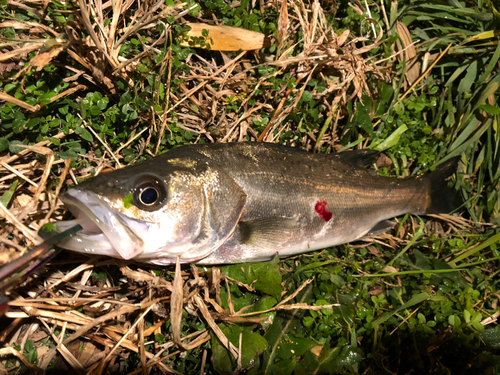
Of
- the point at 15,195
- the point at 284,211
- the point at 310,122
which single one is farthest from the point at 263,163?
the point at 15,195

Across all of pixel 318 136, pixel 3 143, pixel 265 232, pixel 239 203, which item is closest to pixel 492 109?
pixel 318 136

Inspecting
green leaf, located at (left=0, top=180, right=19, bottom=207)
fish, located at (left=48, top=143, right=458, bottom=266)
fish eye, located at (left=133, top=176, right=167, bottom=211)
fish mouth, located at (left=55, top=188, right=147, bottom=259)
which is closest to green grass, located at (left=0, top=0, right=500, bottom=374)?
green leaf, located at (left=0, top=180, right=19, bottom=207)

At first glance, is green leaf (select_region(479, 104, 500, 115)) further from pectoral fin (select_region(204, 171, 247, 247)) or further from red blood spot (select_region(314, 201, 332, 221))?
pectoral fin (select_region(204, 171, 247, 247))

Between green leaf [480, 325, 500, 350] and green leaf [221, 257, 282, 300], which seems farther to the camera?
green leaf [480, 325, 500, 350]

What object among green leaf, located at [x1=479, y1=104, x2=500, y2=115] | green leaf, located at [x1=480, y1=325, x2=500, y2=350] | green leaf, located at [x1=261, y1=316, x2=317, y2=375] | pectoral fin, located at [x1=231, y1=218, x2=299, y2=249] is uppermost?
green leaf, located at [x1=479, y1=104, x2=500, y2=115]

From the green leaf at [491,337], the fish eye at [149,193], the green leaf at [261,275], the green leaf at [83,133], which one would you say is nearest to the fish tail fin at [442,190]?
the green leaf at [491,337]

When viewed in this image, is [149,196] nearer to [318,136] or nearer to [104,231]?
[104,231]

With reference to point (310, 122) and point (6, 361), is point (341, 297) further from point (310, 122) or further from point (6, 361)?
point (6, 361)

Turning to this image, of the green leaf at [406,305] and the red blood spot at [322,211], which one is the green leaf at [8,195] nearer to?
the red blood spot at [322,211]
